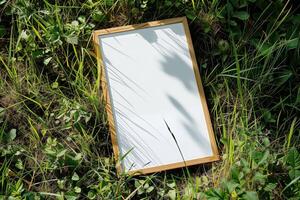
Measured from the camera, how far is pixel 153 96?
2.04m

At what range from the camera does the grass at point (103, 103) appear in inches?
75.8

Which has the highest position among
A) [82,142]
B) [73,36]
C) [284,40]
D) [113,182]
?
[73,36]

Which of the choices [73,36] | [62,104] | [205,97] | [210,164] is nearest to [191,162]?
[210,164]

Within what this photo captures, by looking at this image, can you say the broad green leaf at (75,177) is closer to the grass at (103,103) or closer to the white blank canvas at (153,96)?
the grass at (103,103)

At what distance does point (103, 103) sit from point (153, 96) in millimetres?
203

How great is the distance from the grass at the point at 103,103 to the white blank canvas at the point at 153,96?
59mm

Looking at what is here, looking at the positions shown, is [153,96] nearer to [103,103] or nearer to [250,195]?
[103,103]

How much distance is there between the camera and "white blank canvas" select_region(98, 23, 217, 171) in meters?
1.99

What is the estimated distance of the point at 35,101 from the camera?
2000mm

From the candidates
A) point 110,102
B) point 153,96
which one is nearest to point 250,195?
point 153,96

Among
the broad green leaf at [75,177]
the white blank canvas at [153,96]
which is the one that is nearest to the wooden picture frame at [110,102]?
the white blank canvas at [153,96]

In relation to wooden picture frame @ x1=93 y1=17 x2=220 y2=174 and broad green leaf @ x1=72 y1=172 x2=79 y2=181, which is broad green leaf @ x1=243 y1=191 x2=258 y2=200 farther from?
broad green leaf @ x1=72 y1=172 x2=79 y2=181

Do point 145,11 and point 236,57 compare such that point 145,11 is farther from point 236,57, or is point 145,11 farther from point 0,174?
point 0,174

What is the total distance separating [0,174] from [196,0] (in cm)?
107
